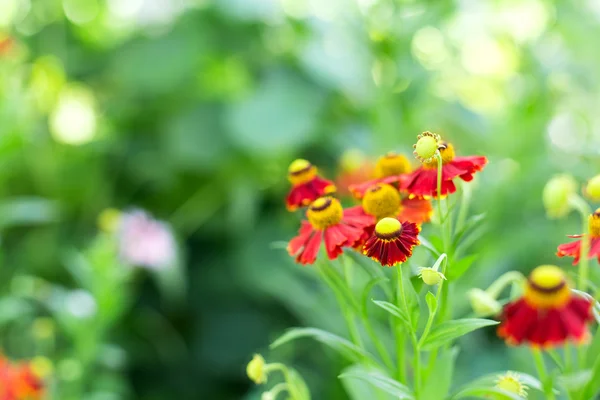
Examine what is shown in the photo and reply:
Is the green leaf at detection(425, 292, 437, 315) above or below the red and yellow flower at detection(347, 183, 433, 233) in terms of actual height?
below

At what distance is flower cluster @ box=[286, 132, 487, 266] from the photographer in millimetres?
349

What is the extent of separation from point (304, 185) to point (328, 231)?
0.07 metres

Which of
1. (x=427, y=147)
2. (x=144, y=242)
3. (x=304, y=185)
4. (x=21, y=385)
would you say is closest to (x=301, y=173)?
(x=304, y=185)

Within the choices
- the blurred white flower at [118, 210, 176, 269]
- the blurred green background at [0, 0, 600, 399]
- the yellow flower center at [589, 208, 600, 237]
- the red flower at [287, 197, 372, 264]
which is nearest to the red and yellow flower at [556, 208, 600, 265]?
the yellow flower center at [589, 208, 600, 237]

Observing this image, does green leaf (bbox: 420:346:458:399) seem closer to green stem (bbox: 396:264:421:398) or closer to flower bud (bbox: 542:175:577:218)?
green stem (bbox: 396:264:421:398)

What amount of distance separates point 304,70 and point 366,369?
3.22 feet

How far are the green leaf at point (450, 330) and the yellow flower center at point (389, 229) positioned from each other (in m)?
0.06

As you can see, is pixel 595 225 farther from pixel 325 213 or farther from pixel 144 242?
pixel 144 242

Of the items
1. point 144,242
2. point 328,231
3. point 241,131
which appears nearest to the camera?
point 328,231

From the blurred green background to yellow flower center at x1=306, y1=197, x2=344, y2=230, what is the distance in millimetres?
481

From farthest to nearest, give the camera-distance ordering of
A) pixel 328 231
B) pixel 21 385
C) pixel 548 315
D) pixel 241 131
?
pixel 241 131
pixel 21 385
pixel 328 231
pixel 548 315

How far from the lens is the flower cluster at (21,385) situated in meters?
0.65

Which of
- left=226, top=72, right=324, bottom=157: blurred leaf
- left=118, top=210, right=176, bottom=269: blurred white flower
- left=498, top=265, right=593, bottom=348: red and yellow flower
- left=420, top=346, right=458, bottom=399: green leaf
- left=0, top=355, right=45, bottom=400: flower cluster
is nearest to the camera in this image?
left=498, top=265, right=593, bottom=348: red and yellow flower

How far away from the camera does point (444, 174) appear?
0.38 metres
